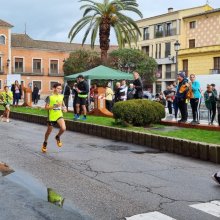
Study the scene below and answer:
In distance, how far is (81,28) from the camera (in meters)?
32.1

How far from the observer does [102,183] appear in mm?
6453

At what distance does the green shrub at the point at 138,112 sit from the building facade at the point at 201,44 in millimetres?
37288

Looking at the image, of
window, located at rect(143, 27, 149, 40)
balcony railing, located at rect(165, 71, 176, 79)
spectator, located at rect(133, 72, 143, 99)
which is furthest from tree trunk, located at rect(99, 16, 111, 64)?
window, located at rect(143, 27, 149, 40)

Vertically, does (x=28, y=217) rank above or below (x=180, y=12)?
below

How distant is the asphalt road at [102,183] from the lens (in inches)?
→ 194

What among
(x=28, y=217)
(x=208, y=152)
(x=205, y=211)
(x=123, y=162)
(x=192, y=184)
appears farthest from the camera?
(x=208, y=152)

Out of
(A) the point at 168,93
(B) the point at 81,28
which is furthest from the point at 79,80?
(B) the point at 81,28

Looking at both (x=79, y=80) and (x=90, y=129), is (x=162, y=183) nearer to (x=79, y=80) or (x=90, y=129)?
(x=90, y=129)

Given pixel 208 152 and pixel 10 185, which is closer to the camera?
pixel 10 185

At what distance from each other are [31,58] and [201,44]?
3060 cm

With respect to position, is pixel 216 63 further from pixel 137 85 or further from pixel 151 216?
pixel 151 216

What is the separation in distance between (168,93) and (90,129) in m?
5.99

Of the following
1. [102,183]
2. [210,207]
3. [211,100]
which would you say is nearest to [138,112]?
[211,100]

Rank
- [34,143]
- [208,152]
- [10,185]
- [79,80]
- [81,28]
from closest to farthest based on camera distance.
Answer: [10,185] < [208,152] < [34,143] < [79,80] < [81,28]
